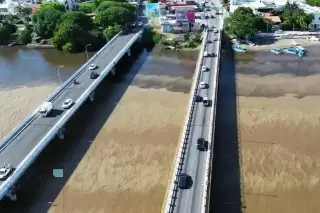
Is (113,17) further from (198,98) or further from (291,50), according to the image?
(198,98)

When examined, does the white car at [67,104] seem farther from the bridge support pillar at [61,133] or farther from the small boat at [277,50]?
the small boat at [277,50]

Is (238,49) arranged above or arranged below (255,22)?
below

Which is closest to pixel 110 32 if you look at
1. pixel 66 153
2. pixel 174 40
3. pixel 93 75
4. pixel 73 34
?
pixel 73 34

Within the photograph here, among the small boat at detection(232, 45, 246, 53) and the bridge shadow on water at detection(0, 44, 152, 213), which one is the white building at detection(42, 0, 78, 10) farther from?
the small boat at detection(232, 45, 246, 53)

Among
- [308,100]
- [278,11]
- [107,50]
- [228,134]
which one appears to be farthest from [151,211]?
[278,11]

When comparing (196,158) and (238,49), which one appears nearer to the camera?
(196,158)

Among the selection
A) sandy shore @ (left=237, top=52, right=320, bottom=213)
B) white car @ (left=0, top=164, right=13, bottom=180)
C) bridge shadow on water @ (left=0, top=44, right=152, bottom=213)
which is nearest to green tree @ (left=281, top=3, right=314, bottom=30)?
sandy shore @ (left=237, top=52, right=320, bottom=213)

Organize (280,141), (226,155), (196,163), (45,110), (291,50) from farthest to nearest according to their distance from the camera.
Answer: (291,50) → (45,110) → (280,141) → (226,155) → (196,163)
